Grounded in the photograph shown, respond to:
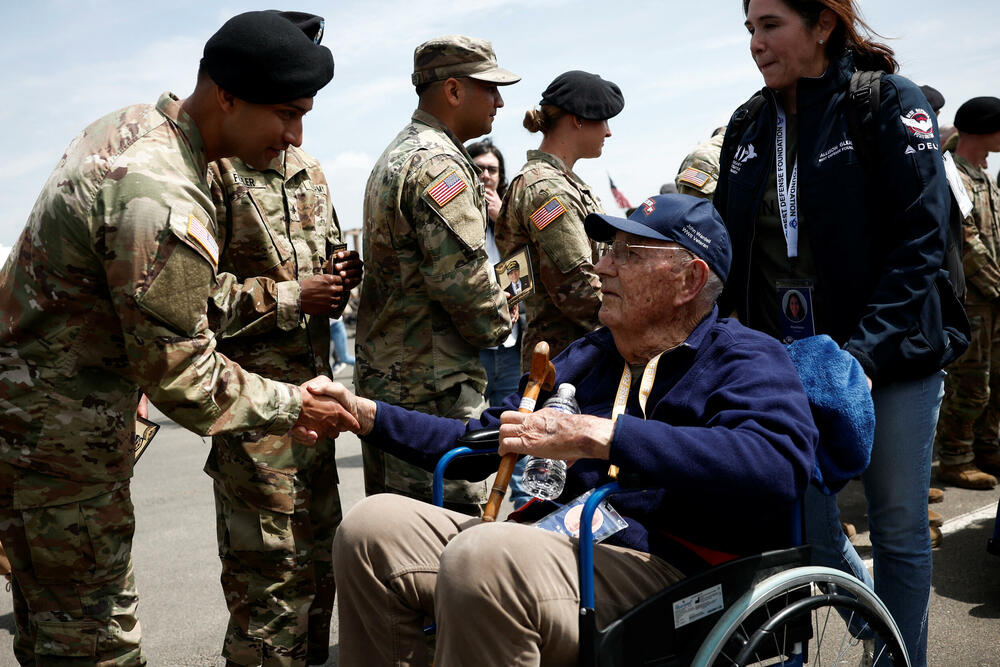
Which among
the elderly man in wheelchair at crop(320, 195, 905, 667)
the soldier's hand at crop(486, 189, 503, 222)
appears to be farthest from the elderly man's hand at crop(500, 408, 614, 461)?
the soldier's hand at crop(486, 189, 503, 222)

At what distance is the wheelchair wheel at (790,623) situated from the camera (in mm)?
1958

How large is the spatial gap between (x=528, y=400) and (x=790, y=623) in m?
0.85

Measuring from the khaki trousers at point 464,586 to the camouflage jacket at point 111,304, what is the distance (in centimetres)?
52

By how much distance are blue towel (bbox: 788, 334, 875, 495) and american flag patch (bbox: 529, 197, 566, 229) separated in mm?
2045

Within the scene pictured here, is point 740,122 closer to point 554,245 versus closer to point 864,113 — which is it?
point 864,113

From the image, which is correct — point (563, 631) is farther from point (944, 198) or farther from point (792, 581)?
point (944, 198)

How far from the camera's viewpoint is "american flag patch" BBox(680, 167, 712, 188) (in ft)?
15.4

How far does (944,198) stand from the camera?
8.44ft

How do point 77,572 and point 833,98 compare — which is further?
point 833,98

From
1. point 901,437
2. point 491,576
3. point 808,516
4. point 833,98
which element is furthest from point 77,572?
point 833,98

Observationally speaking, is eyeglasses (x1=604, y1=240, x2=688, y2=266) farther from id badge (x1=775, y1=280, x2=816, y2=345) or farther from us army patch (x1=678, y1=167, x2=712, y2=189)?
us army patch (x1=678, y1=167, x2=712, y2=189)

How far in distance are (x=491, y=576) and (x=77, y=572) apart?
1.18 meters

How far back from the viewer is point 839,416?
2.23 metres

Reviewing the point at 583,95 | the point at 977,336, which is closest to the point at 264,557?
the point at 583,95
